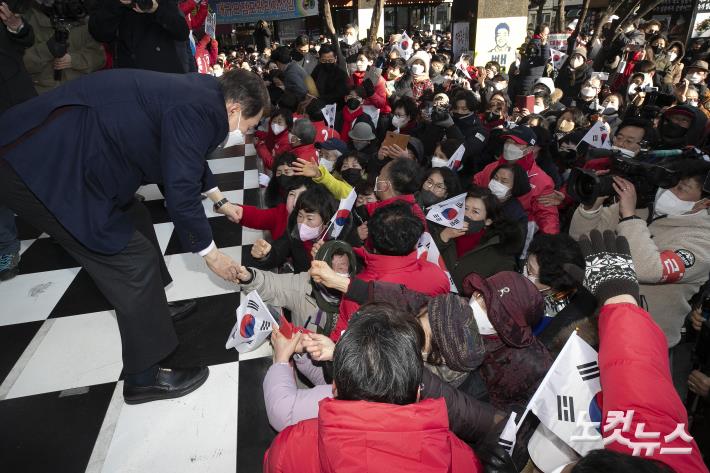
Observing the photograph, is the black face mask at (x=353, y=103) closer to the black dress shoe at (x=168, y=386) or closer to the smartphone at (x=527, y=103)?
the smartphone at (x=527, y=103)

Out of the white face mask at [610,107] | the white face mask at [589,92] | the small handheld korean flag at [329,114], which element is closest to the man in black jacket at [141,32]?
the small handheld korean flag at [329,114]

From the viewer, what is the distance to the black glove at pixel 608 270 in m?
1.01

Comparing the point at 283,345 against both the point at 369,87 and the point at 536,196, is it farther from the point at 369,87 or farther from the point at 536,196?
the point at 369,87

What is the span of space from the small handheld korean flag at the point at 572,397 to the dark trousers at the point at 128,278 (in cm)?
134

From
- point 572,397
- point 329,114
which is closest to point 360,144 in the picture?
point 329,114

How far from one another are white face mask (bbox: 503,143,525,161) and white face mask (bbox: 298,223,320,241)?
1500 millimetres

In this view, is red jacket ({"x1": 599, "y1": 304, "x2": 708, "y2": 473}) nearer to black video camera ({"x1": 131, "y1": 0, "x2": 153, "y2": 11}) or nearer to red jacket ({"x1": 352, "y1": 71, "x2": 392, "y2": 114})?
black video camera ({"x1": 131, "y1": 0, "x2": 153, "y2": 11})

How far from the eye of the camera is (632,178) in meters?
1.69

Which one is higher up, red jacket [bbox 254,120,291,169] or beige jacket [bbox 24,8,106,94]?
beige jacket [bbox 24,8,106,94]

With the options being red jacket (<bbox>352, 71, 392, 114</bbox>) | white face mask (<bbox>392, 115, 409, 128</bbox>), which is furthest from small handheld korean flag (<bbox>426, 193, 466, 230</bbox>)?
red jacket (<bbox>352, 71, 392, 114</bbox>)

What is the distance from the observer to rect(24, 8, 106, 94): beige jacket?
2795mm

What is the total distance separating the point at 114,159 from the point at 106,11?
1794 millimetres

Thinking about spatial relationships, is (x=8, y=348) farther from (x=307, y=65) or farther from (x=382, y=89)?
(x=307, y=65)

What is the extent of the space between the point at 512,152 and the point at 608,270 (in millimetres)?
1867
